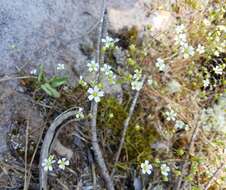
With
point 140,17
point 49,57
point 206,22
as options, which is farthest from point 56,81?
point 206,22

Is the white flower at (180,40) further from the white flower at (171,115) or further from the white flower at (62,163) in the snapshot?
the white flower at (62,163)

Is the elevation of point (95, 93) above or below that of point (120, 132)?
above

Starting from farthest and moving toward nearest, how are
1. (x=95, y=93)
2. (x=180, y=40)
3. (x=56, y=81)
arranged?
(x=180, y=40) → (x=56, y=81) → (x=95, y=93)

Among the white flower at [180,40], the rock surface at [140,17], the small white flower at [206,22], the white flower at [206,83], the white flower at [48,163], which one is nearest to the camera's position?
the white flower at [48,163]

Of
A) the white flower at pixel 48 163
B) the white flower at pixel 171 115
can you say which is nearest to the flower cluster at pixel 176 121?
the white flower at pixel 171 115

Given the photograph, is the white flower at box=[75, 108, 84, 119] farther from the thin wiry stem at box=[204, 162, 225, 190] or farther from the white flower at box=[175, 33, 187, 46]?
the thin wiry stem at box=[204, 162, 225, 190]

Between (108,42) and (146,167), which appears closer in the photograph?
(146,167)

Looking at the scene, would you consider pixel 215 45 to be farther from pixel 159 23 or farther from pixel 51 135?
pixel 51 135

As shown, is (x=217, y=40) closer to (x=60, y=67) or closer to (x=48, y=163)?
(x=60, y=67)

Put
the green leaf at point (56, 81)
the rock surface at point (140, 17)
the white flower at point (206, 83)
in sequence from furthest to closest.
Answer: the rock surface at point (140, 17)
the white flower at point (206, 83)
the green leaf at point (56, 81)
